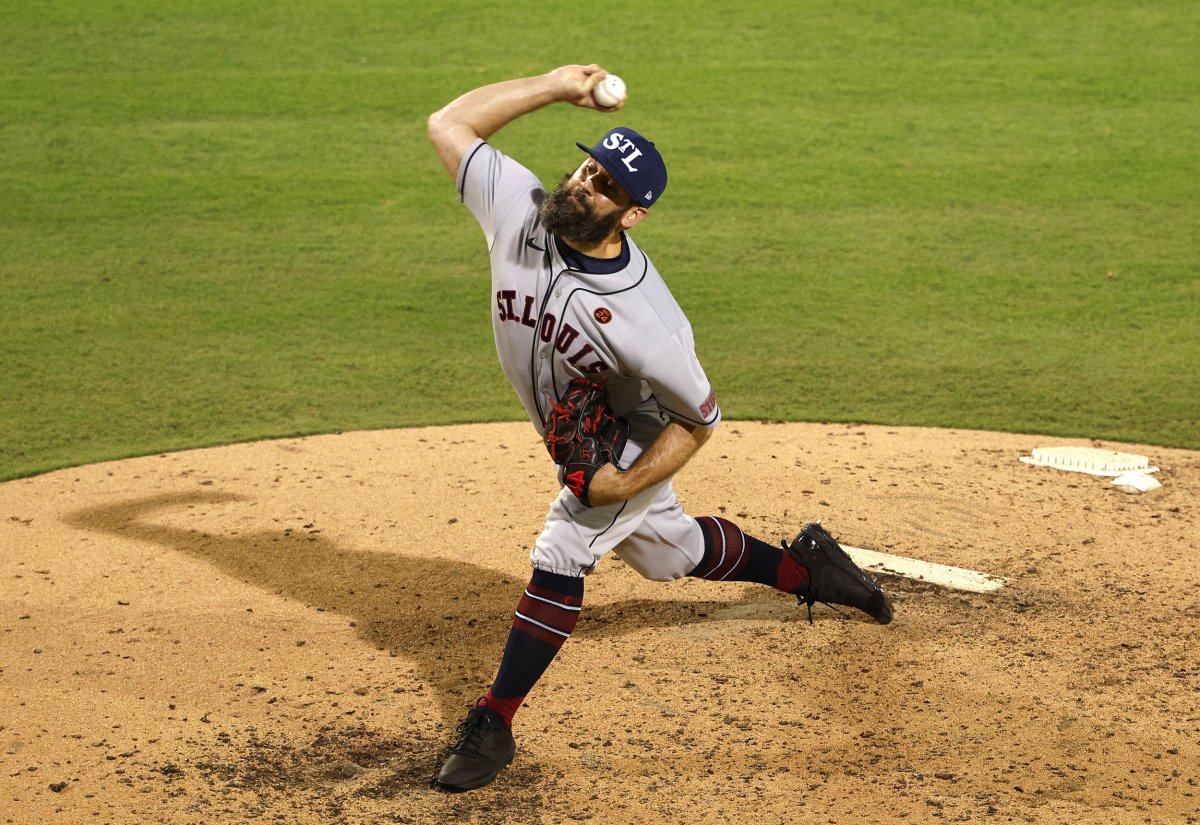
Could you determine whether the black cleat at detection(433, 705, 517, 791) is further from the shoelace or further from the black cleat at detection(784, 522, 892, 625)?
the black cleat at detection(784, 522, 892, 625)

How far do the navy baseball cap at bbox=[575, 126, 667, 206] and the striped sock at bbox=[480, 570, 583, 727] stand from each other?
99 centimetres

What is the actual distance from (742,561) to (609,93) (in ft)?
4.85

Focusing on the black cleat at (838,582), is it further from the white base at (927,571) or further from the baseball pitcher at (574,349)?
the baseball pitcher at (574,349)

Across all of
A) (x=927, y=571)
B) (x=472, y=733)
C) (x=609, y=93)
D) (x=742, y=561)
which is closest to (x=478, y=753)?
(x=472, y=733)

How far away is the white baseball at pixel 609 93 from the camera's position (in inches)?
132

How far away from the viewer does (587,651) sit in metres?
4.02

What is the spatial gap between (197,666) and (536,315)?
1.52m

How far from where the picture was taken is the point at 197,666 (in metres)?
3.91

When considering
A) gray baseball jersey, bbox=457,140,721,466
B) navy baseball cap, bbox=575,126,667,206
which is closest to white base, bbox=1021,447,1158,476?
gray baseball jersey, bbox=457,140,721,466

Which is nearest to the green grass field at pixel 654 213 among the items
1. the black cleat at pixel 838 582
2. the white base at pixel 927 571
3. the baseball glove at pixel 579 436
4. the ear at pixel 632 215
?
the white base at pixel 927 571

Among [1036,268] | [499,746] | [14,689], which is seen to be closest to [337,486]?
[14,689]

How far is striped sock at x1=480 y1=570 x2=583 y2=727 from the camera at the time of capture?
133 inches

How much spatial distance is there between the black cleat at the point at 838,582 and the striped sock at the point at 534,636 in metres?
0.93

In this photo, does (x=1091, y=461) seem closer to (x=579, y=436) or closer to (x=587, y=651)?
(x=587, y=651)
